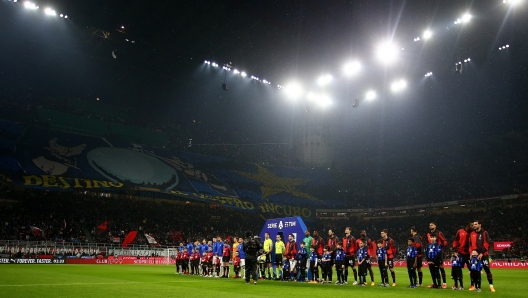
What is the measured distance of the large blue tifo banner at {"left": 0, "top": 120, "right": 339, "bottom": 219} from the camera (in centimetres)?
4103

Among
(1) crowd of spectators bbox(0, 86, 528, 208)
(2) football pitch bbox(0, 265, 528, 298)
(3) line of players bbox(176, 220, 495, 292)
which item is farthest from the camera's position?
(1) crowd of spectators bbox(0, 86, 528, 208)

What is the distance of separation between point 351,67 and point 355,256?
1048 inches

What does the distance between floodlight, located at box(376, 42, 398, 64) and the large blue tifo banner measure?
23.6 m

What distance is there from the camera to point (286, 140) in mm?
64375

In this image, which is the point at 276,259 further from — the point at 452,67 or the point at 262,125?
the point at 262,125

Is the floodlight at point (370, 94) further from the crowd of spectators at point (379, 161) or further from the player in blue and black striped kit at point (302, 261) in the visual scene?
the player in blue and black striped kit at point (302, 261)

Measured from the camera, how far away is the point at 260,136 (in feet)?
209

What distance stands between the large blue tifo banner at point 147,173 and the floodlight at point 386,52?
2360 centimetres

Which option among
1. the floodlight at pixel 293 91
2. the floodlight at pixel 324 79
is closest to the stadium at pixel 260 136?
the floodlight at pixel 293 91

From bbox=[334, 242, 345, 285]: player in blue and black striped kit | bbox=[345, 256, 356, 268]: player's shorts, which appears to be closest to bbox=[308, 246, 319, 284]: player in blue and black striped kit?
bbox=[334, 242, 345, 285]: player in blue and black striped kit

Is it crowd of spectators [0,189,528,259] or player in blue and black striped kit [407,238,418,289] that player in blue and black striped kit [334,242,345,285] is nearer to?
player in blue and black striped kit [407,238,418,289]

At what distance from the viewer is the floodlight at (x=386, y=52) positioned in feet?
116

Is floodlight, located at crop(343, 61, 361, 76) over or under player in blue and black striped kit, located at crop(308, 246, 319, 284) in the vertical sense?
over

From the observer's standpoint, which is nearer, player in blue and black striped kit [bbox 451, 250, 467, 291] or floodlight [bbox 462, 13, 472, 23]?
player in blue and black striped kit [bbox 451, 250, 467, 291]
